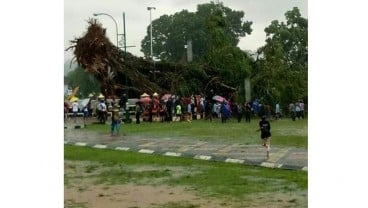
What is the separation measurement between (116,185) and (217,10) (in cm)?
231

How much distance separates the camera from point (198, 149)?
305 inches

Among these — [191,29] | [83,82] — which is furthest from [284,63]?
[83,82]

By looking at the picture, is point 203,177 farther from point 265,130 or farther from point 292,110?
point 292,110

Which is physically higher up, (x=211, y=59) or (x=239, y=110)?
(x=211, y=59)

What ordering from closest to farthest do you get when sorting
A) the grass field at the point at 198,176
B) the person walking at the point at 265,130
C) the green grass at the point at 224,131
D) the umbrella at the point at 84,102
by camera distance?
the grass field at the point at 198,176
the green grass at the point at 224,131
the person walking at the point at 265,130
the umbrella at the point at 84,102

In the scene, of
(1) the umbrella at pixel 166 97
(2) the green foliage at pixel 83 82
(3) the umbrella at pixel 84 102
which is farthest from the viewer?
(1) the umbrella at pixel 166 97

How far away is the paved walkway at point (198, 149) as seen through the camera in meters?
7.16

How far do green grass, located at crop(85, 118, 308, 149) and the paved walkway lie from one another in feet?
0.30

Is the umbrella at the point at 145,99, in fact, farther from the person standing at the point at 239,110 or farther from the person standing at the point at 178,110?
the person standing at the point at 239,110

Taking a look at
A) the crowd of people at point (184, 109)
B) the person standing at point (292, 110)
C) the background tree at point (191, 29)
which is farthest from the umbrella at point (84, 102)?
the person standing at point (292, 110)

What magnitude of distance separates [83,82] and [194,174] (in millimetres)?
1755

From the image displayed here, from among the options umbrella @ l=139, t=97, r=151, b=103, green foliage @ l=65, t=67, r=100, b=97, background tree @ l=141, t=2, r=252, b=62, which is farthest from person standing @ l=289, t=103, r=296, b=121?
green foliage @ l=65, t=67, r=100, b=97

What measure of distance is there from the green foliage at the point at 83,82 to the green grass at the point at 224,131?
853 millimetres

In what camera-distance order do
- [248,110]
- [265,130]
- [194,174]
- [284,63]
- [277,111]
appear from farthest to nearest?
[284,63] → [277,111] → [248,110] → [265,130] → [194,174]
